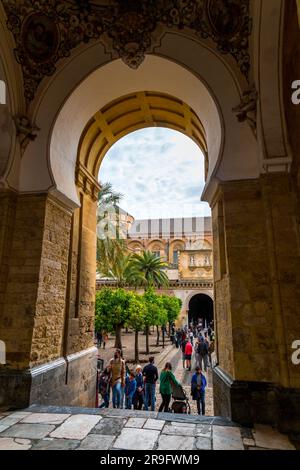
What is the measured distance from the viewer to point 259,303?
4289 millimetres

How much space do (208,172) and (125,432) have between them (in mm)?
4342

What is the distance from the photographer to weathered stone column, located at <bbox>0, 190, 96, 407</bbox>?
15.0ft

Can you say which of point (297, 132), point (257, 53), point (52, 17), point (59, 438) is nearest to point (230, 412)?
point (59, 438)

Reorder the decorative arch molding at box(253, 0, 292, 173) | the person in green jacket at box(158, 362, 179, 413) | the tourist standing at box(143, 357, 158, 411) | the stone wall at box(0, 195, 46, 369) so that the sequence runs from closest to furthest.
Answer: the decorative arch molding at box(253, 0, 292, 173), the stone wall at box(0, 195, 46, 369), the person in green jacket at box(158, 362, 179, 413), the tourist standing at box(143, 357, 158, 411)

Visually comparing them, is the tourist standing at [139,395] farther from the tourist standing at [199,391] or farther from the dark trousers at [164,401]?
the tourist standing at [199,391]

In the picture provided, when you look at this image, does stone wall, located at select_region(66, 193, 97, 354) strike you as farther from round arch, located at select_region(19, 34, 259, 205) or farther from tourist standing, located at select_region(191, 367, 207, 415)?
tourist standing, located at select_region(191, 367, 207, 415)

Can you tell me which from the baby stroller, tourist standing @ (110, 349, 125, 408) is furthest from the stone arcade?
the baby stroller

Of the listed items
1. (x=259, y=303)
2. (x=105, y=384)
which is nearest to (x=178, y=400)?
(x=105, y=384)

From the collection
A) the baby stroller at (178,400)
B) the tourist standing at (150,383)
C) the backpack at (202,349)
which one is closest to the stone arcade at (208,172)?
the baby stroller at (178,400)

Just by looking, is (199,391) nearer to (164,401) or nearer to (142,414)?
(164,401)

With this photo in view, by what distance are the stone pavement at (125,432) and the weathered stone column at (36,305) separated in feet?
1.86

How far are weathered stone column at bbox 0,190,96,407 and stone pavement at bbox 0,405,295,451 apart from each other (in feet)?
1.86
